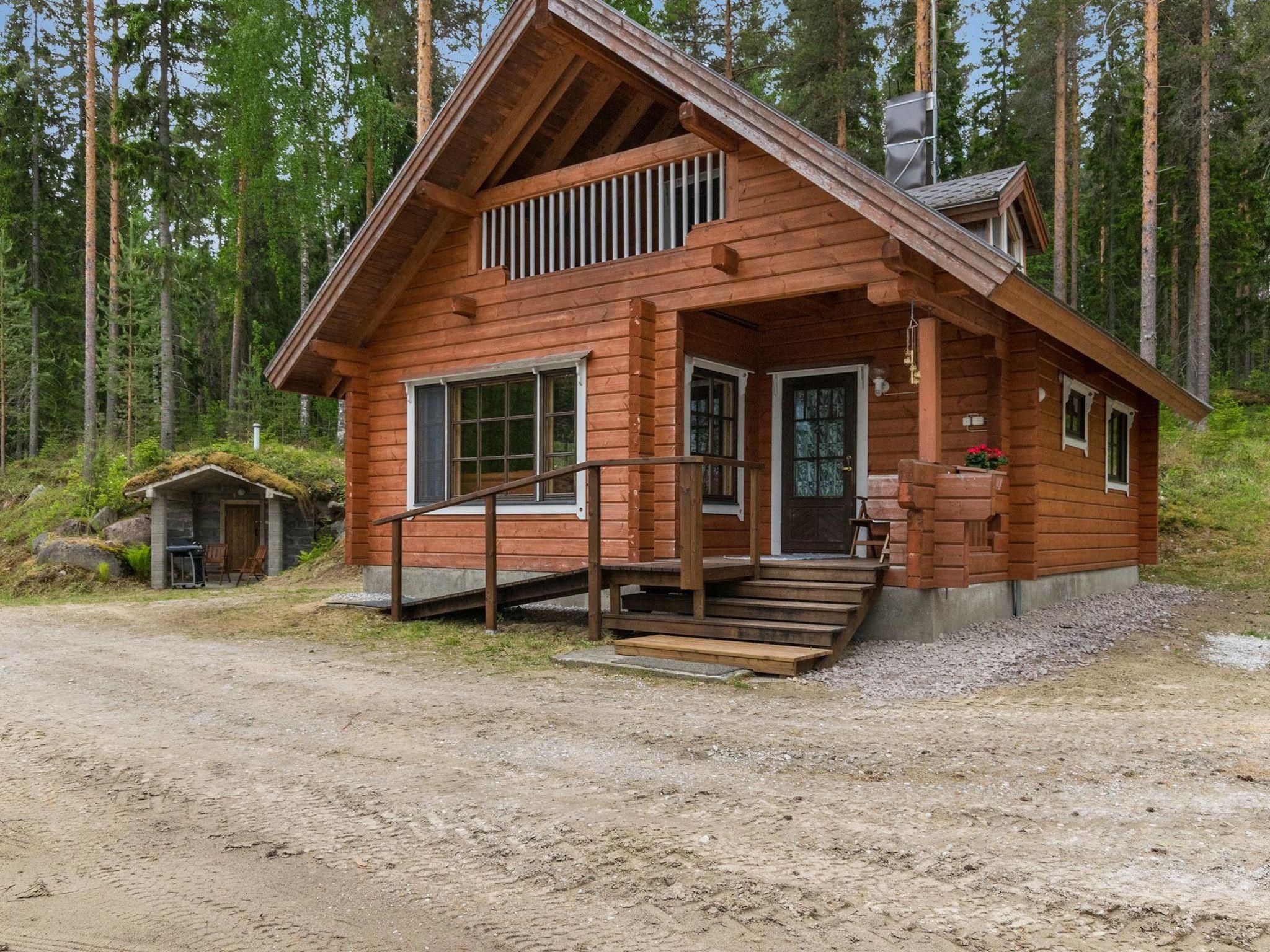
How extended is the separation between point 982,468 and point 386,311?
6.88 meters

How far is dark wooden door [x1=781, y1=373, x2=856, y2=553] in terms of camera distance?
10094 mm

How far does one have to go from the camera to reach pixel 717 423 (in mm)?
10297

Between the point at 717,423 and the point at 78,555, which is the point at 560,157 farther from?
the point at 78,555

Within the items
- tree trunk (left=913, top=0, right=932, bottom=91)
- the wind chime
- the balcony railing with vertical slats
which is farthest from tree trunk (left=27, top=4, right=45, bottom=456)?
the wind chime

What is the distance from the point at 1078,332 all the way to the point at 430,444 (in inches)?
270

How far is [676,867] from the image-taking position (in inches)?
126

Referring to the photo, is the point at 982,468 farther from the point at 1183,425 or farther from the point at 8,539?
the point at 8,539

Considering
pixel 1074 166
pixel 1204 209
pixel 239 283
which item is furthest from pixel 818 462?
pixel 1074 166

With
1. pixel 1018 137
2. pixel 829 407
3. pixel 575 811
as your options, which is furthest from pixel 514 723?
pixel 1018 137

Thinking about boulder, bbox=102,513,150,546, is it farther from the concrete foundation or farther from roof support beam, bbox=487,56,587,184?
the concrete foundation

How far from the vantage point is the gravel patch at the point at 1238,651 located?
751 cm

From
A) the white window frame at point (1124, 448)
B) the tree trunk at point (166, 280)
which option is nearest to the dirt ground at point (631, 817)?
the white window frame at point (1124, 448)

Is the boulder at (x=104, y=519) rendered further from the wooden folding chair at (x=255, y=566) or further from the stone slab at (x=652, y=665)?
the stone slab at (x=652, y=665)

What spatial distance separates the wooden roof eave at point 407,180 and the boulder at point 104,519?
9.58 meters
